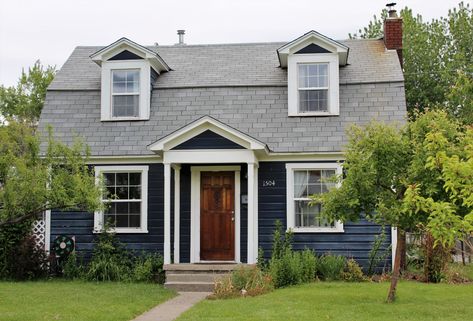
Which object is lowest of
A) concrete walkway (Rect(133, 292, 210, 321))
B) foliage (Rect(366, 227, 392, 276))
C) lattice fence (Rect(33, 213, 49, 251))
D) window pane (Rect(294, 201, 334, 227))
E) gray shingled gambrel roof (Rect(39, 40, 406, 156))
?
concrete walkway (Rect(133, 292, 210, 321))

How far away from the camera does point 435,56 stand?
3247 cm

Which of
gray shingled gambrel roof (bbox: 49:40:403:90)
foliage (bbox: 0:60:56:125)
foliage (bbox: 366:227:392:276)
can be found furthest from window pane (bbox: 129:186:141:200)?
foliage (bbox: 0:60:56:125)

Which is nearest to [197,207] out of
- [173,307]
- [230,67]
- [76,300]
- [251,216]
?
[251,216]

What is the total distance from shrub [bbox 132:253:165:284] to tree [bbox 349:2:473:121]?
59.0 feet

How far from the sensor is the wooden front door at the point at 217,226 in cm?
1783

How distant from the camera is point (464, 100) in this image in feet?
84.9

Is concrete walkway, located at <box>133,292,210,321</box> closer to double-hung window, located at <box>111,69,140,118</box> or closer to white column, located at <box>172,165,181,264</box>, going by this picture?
white column, located at <box>172,165,181,264</box>

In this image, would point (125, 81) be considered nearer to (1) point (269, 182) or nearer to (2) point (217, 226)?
(2) point (217, 226)

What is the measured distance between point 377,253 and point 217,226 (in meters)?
4.11

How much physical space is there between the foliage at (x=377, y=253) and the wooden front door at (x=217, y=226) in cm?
349

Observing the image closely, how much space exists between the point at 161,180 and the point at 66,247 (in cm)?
299

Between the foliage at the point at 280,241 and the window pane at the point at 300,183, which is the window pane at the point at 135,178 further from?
the window pane at the point at 300,183

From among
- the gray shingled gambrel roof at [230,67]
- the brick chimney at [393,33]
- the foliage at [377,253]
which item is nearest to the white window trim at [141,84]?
the gray shingled gambrel roof at [230,67]

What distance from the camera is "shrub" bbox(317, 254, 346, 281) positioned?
16312mm
